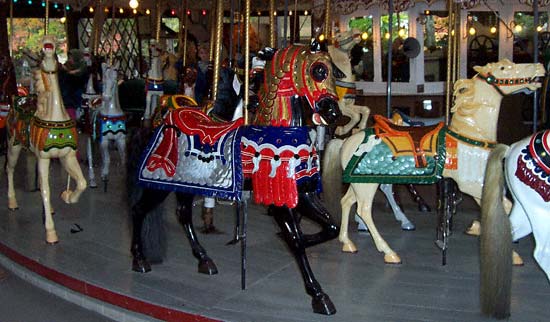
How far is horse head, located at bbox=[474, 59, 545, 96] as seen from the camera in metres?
5.61

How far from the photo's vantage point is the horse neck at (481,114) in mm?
5906

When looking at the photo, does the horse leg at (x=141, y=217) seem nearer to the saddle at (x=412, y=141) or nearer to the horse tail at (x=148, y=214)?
the horse tail at (x=148, y=214)

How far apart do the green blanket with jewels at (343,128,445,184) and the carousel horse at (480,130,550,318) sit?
4.42 ft

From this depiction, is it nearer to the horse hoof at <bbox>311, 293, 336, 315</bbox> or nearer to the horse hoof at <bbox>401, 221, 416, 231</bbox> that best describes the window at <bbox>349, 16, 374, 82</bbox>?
the horse hoof at <bbox>401, 221, 416, 231</bbox>

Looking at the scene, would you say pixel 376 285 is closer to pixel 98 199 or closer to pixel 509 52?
pixel 98 199

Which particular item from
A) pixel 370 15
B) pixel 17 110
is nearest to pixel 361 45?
pixel 370 15

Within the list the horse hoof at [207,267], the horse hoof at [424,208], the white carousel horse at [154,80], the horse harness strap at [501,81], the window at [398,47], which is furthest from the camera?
the window at [398,47]

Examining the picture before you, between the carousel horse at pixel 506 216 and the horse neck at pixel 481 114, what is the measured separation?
1.53 metres

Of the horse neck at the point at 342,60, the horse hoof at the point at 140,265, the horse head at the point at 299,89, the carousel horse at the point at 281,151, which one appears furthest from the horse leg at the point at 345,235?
the horse neck at the point at 342,60

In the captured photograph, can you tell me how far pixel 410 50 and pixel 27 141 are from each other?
22.7 ft

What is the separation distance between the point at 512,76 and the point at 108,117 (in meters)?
5.72

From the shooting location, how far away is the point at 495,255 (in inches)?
163

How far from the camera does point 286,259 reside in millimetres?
5895

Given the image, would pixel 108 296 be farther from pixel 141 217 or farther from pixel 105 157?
pixel 105 157
